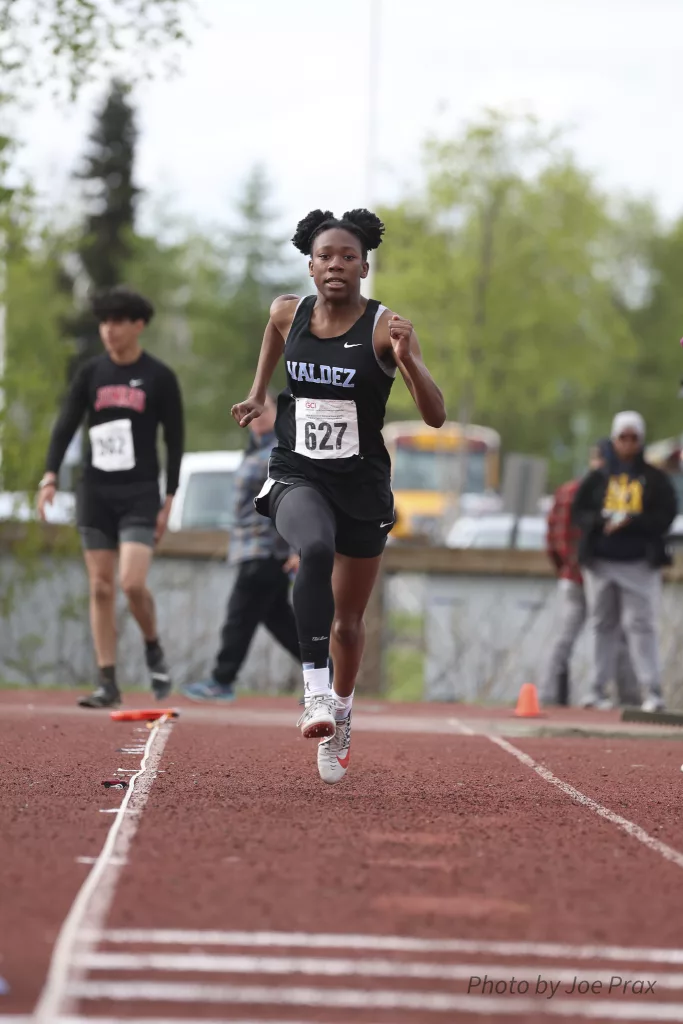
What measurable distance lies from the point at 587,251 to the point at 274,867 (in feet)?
135

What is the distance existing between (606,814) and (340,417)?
5.69ft

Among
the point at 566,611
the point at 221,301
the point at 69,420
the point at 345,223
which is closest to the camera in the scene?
the point at 345,223

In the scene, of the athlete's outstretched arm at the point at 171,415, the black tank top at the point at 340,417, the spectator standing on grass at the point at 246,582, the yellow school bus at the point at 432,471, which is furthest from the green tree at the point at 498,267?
the black tank top at the point at 340,417

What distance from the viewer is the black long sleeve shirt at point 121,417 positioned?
10531 mm

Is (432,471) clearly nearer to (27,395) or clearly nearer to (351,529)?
(27,395)

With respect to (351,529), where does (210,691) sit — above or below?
below

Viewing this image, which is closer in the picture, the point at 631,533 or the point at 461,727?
the point at 461,727

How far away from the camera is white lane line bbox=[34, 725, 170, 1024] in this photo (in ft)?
11.3

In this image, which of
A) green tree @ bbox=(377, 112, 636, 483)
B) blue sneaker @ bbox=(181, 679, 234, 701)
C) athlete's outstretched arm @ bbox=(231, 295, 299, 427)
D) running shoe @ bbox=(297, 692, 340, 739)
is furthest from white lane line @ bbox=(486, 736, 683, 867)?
green tree @ bbox=(377, 112, 636, 483)

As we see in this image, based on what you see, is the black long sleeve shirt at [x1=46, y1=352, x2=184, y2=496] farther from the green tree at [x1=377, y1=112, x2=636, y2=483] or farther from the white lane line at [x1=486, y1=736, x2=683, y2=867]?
the green tree at [x1=377, y1=112, x2=636, y2=483]

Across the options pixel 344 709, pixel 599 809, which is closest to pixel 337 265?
pixel 344 709

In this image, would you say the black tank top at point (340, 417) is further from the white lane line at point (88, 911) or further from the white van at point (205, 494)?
the white van at point (205, 494)

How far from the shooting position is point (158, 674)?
11125mm

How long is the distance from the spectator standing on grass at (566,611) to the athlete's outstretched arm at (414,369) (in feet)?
25.0
